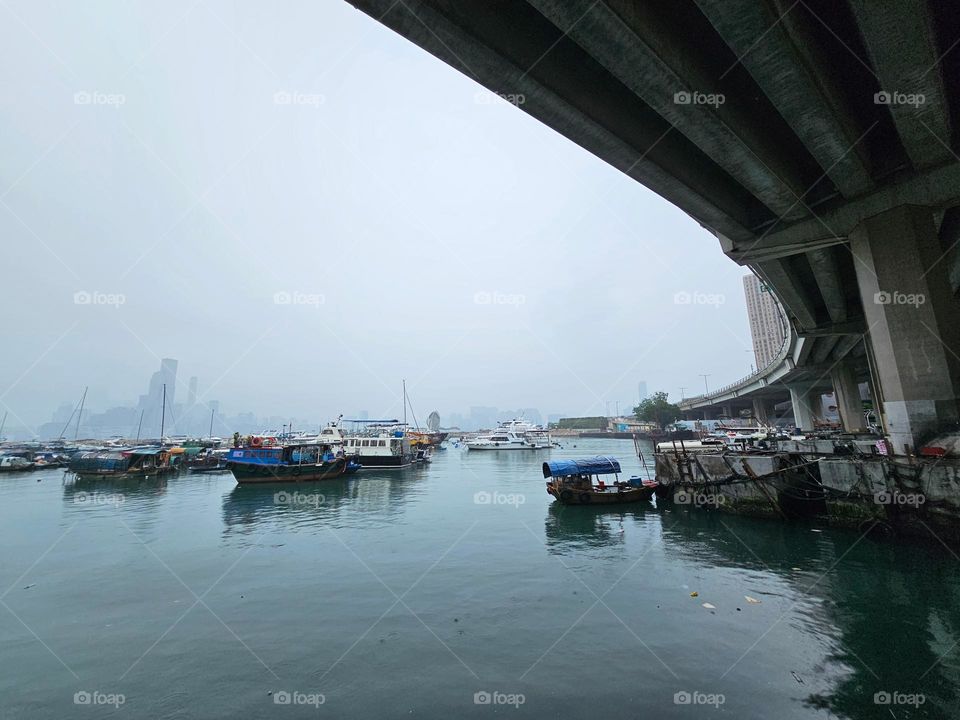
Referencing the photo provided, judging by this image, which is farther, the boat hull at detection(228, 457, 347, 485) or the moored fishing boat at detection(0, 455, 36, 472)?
the moored fishing boat at detection(0, 455, 36, 472)

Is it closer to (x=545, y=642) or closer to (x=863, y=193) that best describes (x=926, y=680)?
(x=545, y=642)

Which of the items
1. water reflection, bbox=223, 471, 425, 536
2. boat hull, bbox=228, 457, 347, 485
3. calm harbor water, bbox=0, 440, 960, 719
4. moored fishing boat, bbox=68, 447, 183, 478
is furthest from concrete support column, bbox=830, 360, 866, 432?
moored fishing boat, bbox=68, 447, 183, 478

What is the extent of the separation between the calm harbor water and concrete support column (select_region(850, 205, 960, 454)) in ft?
16.9

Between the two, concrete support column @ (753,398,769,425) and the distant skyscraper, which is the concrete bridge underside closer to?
concrete support column @ (753,398,769,425)

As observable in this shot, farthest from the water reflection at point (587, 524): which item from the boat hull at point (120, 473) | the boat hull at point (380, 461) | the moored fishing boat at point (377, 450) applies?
the boat hull at point (120, 473)

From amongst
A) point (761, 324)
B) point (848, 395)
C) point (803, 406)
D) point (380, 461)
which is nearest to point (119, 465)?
point (380, 461)

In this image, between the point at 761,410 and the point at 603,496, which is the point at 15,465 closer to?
the point at 603,496

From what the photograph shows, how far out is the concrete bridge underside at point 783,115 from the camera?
9281 mm

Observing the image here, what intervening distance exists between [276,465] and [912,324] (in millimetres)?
44664

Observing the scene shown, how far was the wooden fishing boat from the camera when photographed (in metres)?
25.7

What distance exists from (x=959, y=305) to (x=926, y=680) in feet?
53.8

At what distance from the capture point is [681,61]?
10.4 meters

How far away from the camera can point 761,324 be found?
16275 cm

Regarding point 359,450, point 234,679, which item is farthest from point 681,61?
point 359,450
